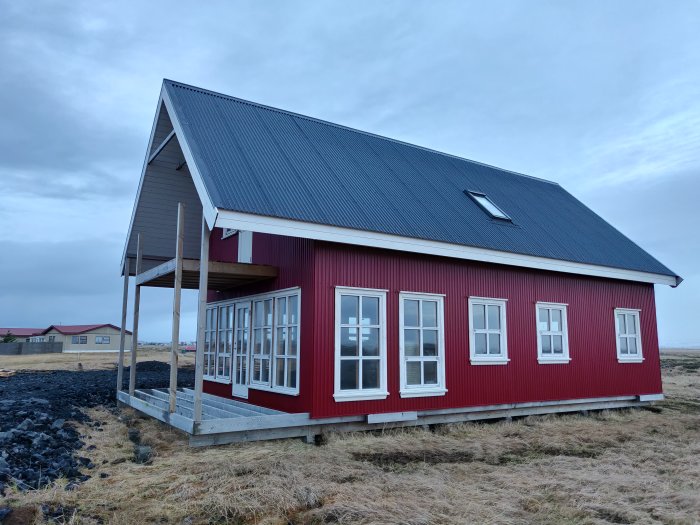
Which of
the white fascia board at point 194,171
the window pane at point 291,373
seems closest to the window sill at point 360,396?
the window pane at point 291,373

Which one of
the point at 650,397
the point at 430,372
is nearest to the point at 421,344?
the point at 430,372

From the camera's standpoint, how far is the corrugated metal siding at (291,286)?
10086 mm

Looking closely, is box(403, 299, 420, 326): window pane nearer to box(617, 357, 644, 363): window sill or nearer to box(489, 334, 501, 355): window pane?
box(489, 334, 501, 355): window pane

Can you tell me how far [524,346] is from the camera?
524 inches

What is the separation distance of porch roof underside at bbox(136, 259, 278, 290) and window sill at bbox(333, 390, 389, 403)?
2825mm

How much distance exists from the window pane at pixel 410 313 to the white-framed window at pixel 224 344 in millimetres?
4396

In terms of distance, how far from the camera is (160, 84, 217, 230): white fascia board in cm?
900

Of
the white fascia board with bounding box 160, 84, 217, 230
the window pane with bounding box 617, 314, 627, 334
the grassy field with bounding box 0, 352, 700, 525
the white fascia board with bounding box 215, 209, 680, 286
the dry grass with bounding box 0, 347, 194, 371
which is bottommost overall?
the grassy field with bounding box 0, 352, 700, 525

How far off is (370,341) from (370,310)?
586 mm

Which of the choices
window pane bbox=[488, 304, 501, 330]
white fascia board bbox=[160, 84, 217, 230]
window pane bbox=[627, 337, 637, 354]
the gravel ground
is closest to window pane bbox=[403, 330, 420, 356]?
→ window pane bbox=[488, 304, 501, 330]

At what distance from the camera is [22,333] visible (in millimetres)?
72312

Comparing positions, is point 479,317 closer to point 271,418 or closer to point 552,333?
point 552,333

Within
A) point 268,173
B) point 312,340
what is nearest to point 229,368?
point 312,340

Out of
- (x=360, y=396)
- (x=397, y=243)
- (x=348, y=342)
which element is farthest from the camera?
(x=397, y=243)
